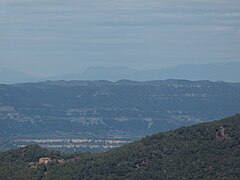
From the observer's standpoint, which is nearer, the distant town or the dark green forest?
the dark green forest

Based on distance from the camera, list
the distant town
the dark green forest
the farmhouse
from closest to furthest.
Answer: the dark green forest, the farmhouse, the distant town

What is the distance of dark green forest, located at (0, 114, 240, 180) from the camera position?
74.1 metres

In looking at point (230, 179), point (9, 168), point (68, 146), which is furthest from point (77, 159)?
point (68, 146)

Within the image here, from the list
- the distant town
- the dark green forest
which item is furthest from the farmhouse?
the distant town

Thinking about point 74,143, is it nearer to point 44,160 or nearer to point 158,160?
point 44,160

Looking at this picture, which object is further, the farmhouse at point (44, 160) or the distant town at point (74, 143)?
the distant town at point (74, 143)

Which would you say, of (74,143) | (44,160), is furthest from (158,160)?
(74,143)

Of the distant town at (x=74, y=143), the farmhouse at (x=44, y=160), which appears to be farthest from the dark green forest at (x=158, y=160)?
the distant town at (x=74, y=143)

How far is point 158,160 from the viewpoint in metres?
78.0

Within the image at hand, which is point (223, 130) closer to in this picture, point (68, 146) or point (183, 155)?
point (183, 155)

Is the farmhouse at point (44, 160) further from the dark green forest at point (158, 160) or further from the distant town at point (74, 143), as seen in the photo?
the distant town at point (74, 143)

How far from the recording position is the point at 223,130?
83375mm

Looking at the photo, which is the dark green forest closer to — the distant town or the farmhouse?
the farmhouse

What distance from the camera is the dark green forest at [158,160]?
74.1 metres
